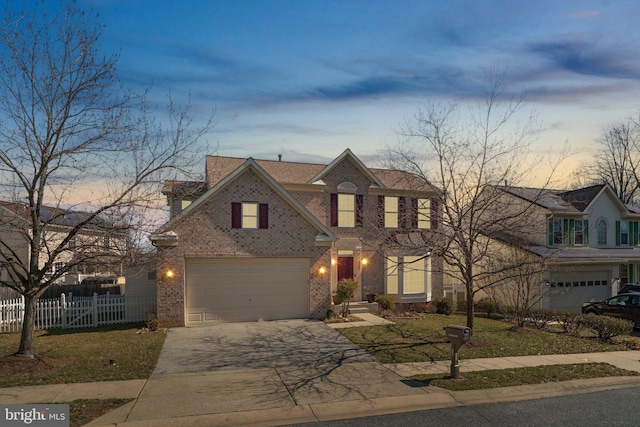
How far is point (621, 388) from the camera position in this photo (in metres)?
9.98

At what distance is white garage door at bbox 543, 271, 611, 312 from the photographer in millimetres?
25203

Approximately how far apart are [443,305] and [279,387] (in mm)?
13744

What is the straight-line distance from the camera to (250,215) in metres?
17.0

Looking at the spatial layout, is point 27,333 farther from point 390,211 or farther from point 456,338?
point 390,211

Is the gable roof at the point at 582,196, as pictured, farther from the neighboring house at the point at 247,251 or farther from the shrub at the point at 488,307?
the neighboring house at the point at 247,251

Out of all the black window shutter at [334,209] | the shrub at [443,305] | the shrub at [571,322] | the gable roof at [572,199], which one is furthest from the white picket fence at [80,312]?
the gable roof at [572,199]

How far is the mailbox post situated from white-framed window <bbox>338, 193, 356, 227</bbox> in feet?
40.6

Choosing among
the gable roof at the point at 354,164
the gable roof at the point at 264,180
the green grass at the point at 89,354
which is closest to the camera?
the green grass at the point at 89,354

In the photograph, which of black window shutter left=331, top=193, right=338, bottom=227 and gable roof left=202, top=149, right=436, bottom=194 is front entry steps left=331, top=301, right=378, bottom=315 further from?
gable roof left=202, top=149, right=436, bottom=194

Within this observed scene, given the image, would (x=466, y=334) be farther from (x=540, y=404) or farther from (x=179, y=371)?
(x=179, y=371)

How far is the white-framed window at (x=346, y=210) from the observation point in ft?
72.2

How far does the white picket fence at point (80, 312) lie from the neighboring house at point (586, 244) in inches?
800

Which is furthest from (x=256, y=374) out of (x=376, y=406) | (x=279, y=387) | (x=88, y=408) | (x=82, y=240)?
(x=82, y=240)

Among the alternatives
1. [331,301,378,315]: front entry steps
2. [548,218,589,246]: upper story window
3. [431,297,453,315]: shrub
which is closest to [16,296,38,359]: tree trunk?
[331,301,378,315]: front entry steps
